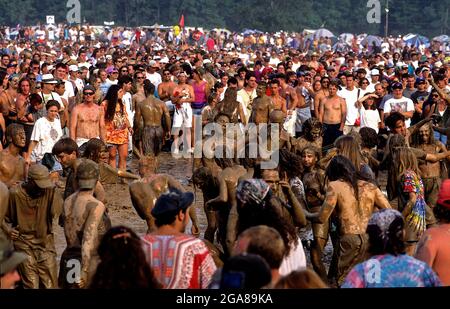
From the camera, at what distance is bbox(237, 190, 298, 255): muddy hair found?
768 centimetres

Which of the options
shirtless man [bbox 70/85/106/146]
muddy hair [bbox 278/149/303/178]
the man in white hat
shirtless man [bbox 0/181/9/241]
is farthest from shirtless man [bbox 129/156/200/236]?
the man in white hat

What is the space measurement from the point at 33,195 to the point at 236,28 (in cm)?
7345

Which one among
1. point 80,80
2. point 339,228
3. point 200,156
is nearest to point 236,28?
point 80,80

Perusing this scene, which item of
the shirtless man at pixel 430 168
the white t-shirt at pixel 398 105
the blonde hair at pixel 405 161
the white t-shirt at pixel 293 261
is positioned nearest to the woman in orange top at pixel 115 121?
the white t-shirt at pixel 398 105

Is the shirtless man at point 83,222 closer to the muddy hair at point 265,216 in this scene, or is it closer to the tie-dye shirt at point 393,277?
the muddy hair at point 265,216

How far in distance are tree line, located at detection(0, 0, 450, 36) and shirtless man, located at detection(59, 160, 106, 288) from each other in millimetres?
66081

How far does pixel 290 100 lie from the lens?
20.2 metres

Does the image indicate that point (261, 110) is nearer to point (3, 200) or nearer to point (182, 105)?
point (182, 105)

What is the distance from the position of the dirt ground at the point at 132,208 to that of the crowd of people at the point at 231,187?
314mm

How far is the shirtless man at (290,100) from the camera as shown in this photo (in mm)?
19783

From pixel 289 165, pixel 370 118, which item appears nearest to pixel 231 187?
pixel 289 165

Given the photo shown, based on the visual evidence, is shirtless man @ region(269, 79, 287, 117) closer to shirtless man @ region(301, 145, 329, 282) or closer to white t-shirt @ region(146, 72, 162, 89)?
white t-shirt @ region(146, 72, 162, 89)

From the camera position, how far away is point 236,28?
270ft
